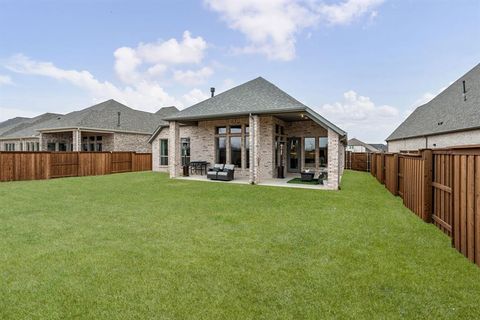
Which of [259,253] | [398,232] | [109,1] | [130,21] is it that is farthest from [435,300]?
[130,21]

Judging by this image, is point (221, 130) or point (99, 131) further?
point (99, 131)

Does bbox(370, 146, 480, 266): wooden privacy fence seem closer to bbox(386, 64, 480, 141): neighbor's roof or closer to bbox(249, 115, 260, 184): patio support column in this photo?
bbox(249, 115, 260, 184): patio support column

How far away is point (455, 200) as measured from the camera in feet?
14.3

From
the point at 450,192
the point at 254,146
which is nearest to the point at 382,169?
the point at 254,146

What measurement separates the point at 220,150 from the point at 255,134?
3809 mm

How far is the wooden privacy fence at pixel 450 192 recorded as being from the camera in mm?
3756

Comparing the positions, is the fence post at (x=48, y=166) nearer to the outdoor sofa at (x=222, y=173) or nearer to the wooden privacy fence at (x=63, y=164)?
the wooden privacy fence at (x=63, y=164)

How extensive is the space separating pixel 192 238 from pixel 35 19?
57.4 ft

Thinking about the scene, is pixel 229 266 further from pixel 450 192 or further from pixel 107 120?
pixel 107 120

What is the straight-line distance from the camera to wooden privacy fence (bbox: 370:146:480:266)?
3.76 m

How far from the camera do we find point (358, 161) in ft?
78.3

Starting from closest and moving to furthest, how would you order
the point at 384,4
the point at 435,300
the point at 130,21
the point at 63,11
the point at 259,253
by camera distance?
the point at 435,300, the point at 259,253, the point at 384,4, the point at 63,11, the point at 130,21

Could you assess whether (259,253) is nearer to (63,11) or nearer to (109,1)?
(109,1)

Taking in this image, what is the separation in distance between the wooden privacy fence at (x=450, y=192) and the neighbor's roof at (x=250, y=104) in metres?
4.99
